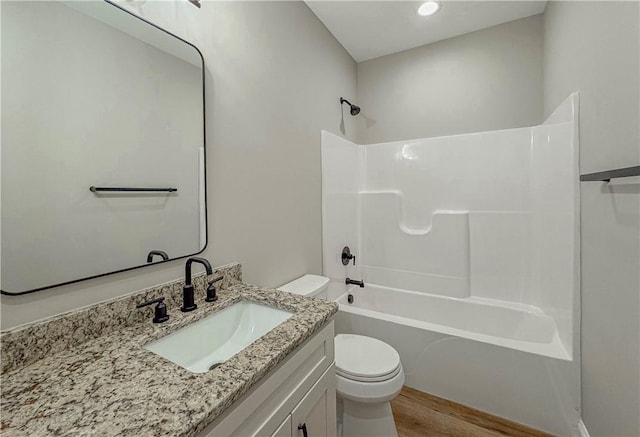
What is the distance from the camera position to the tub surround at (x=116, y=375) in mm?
518

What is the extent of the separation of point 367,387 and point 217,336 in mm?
796

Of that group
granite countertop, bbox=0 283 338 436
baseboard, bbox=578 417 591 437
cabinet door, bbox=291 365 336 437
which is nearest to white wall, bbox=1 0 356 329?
granite countertop, bbox=0 283 338 436

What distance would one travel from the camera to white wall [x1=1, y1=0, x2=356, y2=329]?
104cm

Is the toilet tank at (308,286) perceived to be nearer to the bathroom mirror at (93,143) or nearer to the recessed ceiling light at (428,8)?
the bathroom mirror at (93,143)

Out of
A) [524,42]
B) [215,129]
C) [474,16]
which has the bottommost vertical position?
[215,129]

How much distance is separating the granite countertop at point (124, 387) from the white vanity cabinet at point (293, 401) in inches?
1.9

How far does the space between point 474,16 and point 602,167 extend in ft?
5.55

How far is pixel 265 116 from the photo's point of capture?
1.59 meters

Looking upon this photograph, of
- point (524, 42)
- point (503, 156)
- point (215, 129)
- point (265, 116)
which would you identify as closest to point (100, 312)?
point (215, 129)

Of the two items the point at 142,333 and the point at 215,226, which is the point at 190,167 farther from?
the point at 142,333

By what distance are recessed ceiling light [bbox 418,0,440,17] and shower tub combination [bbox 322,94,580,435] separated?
0.98 m

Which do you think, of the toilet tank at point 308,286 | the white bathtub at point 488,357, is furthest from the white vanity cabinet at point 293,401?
the white bathtub at point 488,357

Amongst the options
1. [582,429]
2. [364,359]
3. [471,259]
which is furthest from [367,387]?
[471,259]

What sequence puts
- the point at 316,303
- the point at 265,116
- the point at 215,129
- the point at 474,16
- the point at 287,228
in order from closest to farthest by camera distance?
the point at 316,303, the point at 215,129, the point at 265,116, the point at 287,228, the point at 474,16
